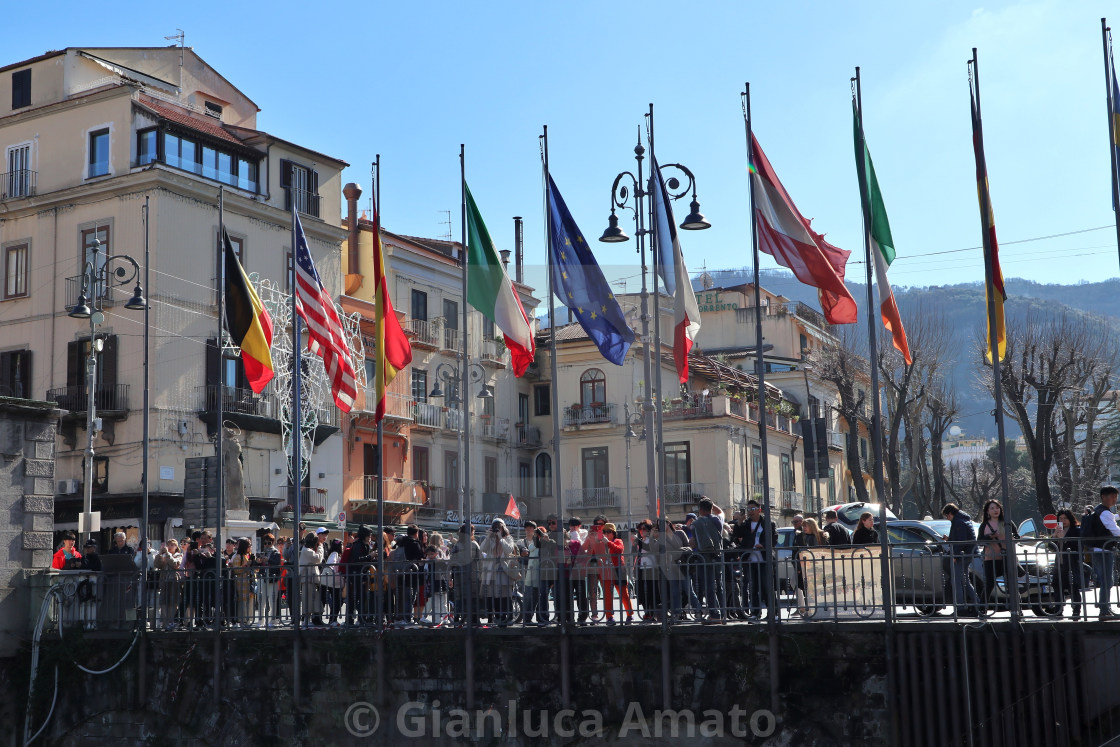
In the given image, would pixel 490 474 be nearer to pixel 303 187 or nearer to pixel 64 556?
pixel 303 187

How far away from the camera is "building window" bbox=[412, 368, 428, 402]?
51.1 m

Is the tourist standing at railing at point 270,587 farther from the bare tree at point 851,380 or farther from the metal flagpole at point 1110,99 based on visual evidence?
the bare tree at point 851,380

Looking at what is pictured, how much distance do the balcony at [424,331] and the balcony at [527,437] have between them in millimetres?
7347

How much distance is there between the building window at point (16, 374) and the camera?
39.7 metres

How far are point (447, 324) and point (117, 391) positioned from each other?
1738 cm

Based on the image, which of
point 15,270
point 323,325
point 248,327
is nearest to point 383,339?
point 323,325

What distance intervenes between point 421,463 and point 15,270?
55.8 ft

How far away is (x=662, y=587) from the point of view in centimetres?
1631

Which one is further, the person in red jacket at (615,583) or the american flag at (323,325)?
the american flag at (323,325)

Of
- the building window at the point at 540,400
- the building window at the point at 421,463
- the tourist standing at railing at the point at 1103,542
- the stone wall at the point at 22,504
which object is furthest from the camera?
the building window at the point at 540,400

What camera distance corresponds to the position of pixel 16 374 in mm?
39938

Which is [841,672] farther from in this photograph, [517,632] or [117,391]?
[117,391]

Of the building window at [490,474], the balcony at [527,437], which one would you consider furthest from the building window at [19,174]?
the balcony at [527,437]

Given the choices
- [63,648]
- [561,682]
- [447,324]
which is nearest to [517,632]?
[561,682]
